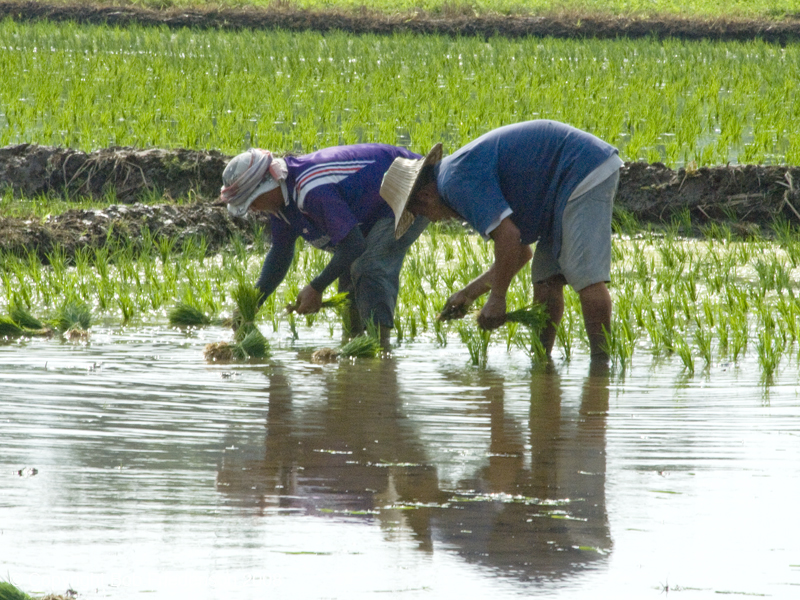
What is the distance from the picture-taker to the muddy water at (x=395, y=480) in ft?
5.81

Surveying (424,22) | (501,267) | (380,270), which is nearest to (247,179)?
(380,270)

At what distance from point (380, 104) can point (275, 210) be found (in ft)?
22.6

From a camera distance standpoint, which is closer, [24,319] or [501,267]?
[501,267]

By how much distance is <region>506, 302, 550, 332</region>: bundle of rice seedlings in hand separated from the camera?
361 centimetres

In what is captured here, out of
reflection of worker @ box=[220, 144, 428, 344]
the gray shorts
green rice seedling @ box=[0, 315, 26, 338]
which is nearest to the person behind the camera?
the gray shorts

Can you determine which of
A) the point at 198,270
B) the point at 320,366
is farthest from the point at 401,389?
the point at 198,270

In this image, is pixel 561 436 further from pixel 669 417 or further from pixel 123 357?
pixel 123 357

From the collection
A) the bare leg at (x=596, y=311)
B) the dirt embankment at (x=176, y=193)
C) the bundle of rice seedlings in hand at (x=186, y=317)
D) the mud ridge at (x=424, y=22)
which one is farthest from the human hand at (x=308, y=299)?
the mud ridge at (x=424, y=22)

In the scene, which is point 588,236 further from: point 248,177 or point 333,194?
point 248,177

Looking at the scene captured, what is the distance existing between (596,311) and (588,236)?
315 mm

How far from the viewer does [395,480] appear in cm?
232

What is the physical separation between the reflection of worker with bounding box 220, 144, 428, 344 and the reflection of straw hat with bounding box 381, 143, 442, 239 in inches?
8.1

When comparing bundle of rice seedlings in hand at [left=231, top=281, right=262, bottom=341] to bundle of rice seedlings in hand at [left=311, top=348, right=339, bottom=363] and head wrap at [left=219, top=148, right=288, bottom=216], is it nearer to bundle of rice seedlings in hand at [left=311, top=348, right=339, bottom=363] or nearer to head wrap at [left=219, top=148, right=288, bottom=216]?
bundle of rice seedlings in hand at [left=311, top=348, right=339, bottom=363]

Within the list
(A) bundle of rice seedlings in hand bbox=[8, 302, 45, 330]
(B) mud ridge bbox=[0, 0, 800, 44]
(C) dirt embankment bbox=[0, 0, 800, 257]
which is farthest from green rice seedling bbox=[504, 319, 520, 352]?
(B) mud ridge bbox=[0, 0, 800, 44]
